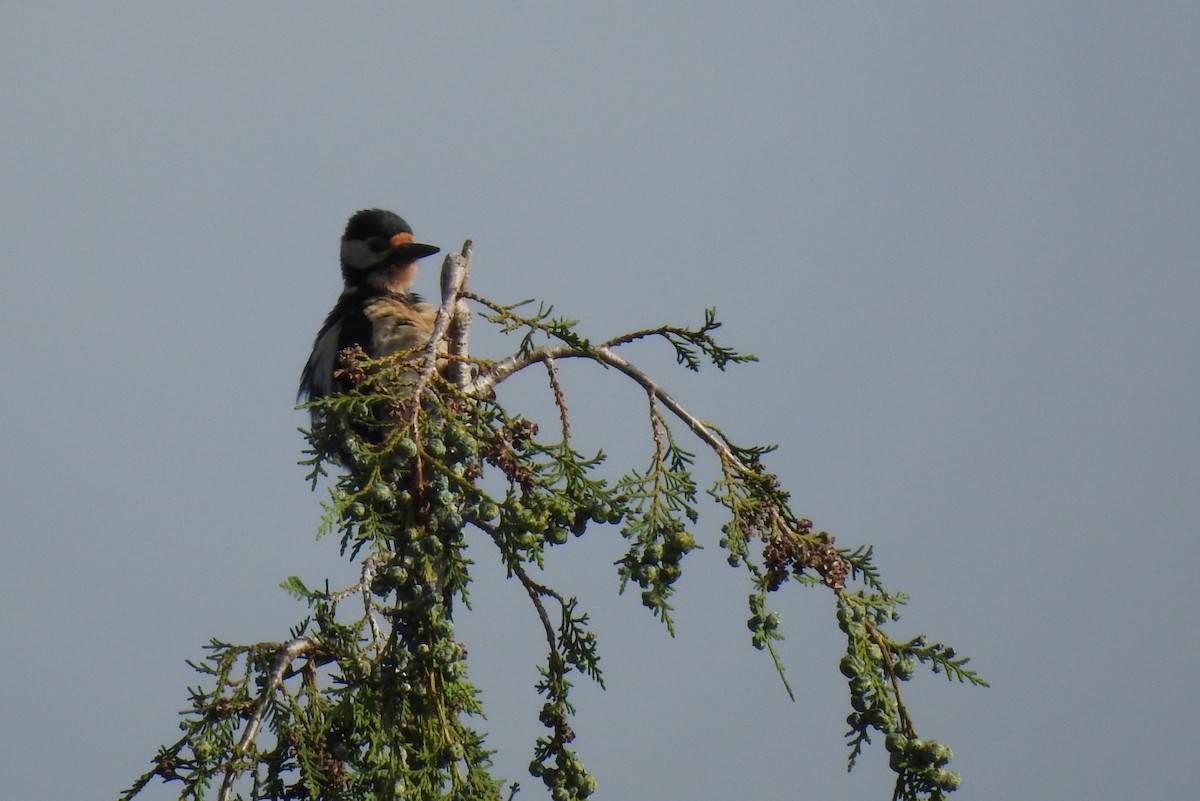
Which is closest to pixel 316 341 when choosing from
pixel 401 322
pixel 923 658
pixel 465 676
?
pixel 401 322

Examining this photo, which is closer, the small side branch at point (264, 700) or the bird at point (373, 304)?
the small side branch at point (264, 700)

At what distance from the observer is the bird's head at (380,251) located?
6801 mm

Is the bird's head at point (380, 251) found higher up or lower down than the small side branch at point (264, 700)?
higher up

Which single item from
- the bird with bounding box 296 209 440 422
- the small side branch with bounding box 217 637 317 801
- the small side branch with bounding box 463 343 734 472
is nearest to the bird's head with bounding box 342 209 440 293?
the bird with bounding box 296 209 440 422

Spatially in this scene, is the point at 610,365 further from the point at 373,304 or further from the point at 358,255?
the point at 358,255

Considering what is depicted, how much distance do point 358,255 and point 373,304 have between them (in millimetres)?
1149

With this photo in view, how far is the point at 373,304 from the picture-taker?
5.92 meters

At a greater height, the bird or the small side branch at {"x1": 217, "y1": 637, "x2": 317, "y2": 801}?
the bird

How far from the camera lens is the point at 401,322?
572 cm

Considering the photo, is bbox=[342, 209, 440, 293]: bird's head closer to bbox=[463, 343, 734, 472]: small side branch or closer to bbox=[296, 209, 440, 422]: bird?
bbox=[296, 209, 440, 422]: bird

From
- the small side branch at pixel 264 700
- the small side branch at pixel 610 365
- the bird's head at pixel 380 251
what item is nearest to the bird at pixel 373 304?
the bird's head at pixel 380 251

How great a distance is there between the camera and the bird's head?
22.3 feet

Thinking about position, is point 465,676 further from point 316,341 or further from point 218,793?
point 316,341

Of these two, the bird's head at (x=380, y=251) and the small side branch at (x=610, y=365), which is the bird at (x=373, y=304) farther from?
the small side branch at (x=610, y=365)
